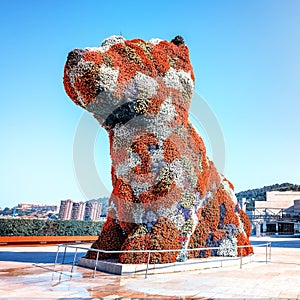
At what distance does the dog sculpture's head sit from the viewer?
8.39 m

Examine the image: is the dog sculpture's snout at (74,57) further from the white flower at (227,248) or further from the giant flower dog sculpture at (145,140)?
the white flower at (227,248)

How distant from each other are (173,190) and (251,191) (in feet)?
513

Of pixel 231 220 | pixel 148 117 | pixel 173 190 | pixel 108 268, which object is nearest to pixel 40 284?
pixel 108 268

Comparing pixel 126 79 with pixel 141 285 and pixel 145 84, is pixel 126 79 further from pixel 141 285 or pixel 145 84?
pixel 141 285

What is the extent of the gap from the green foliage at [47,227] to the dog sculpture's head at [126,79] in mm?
14131

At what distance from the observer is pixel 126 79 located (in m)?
8.74

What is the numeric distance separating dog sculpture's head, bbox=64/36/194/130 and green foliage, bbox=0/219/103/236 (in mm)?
14131

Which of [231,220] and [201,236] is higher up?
[231,220]

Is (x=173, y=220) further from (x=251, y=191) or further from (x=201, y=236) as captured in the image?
(x=251, y=191)

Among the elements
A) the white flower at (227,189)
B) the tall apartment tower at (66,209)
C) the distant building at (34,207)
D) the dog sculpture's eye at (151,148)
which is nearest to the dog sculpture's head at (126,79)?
the dog sculpture's eye at (151,148)

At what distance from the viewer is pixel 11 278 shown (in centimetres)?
750

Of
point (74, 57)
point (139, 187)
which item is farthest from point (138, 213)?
point (74, 57)

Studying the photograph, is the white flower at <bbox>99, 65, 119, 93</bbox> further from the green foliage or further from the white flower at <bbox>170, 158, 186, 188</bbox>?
the green foliage

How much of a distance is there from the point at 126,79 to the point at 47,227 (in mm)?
16800
